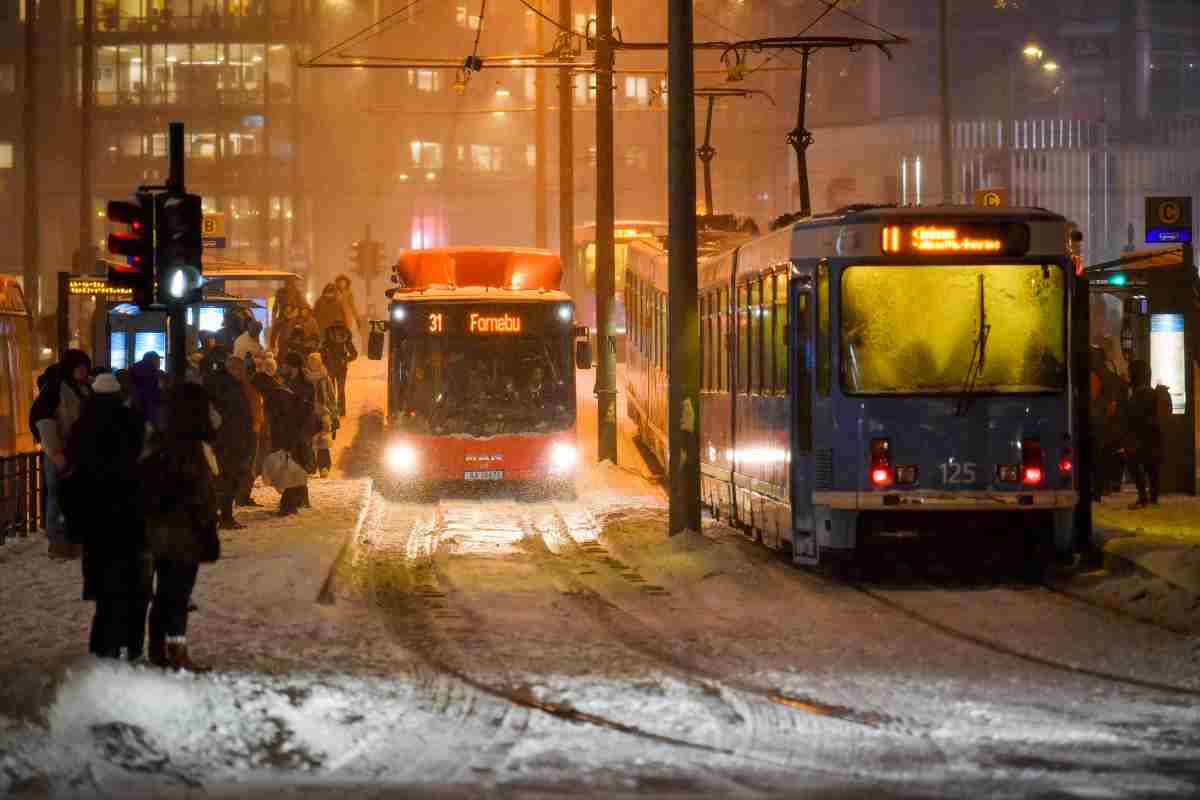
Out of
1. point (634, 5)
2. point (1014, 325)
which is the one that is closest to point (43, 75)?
point (634, 5)

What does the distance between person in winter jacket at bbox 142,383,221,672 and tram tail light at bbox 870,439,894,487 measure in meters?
7.23

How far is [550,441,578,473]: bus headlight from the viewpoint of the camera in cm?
2884

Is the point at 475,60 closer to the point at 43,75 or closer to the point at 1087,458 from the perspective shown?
the point at 1087,458

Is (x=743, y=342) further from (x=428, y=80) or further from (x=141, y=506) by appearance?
(x=428, y=80)

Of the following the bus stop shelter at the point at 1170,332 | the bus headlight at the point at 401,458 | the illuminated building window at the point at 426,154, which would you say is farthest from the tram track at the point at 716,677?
the illuminated building window at the point at 426,154

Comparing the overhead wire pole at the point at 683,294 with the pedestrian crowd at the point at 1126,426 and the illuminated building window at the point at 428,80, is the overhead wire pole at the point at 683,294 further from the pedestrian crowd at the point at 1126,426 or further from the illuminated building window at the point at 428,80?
the illuminated building window at the point at 428,80

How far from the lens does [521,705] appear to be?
434 inches

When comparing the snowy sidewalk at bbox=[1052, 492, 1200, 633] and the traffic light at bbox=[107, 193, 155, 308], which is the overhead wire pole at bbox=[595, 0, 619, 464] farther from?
the traffic light at bbox=[107, 193, 155, 308]

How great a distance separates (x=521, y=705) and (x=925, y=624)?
4819mm

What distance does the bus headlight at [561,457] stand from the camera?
28.8 metres

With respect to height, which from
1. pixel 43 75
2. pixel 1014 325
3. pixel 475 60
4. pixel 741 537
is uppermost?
pixel 43 75

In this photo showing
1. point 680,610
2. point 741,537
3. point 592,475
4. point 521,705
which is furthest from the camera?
point 592,475

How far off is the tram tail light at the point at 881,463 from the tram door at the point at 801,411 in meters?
0.61

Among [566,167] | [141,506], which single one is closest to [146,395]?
[141,506]
